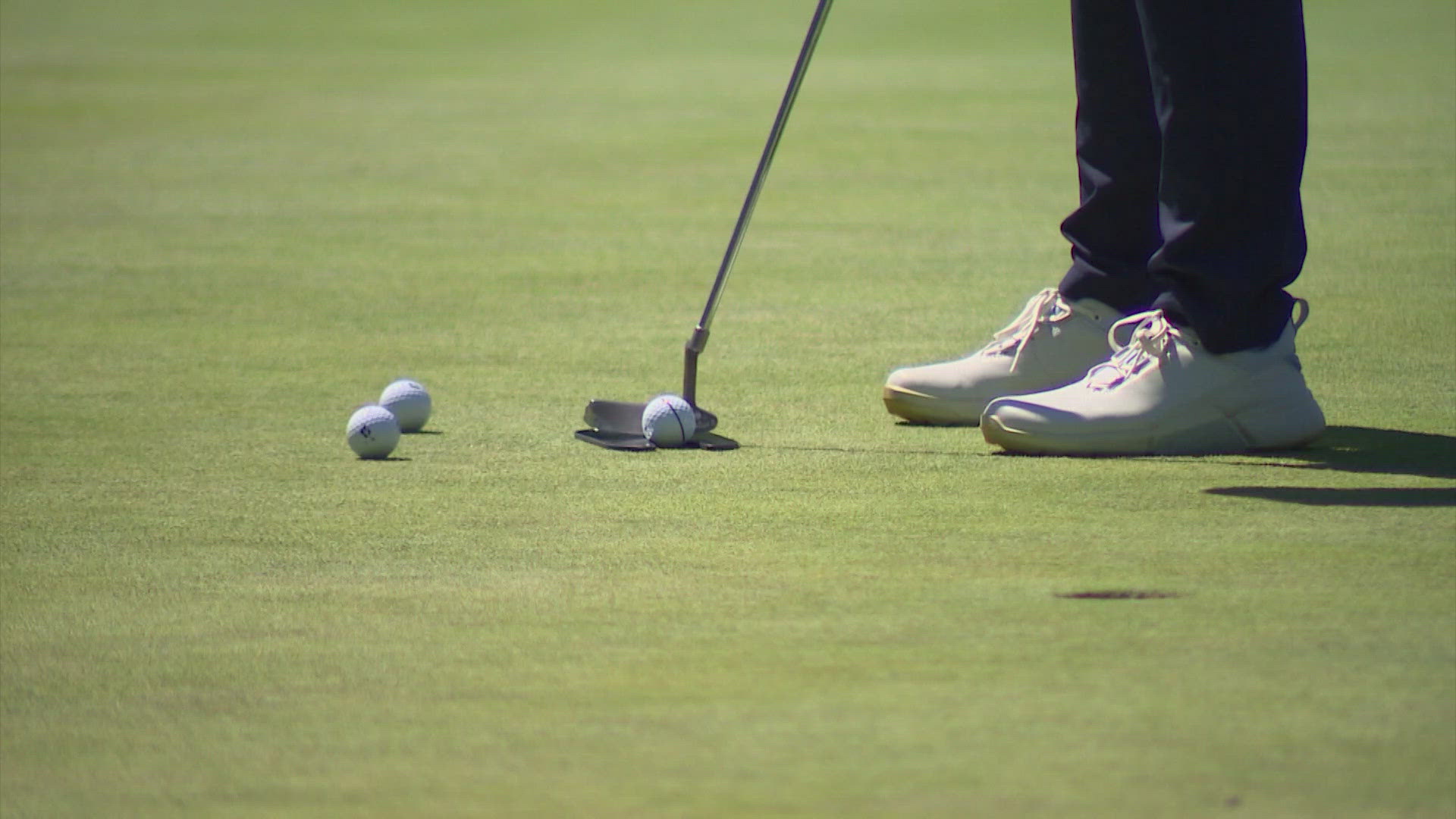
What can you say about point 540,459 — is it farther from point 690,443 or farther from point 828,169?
point 828,169

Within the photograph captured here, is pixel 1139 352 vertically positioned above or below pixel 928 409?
above

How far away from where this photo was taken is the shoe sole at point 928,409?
10.2 ft

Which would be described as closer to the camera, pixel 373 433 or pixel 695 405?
pixel 373 433

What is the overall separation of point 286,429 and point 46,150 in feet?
21.1

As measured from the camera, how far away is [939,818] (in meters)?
1.29

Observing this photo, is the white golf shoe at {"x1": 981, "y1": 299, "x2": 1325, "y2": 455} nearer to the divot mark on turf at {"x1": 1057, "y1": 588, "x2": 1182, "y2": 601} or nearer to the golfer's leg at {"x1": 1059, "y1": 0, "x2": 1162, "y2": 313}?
the golfer's leg at {"x1": 1059, "y1": 0, "x2": 1162, "y2": 313}

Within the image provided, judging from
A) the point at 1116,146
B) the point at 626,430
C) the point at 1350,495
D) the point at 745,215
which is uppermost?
the point at 1116,146

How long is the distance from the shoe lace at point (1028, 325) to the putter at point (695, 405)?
50cm

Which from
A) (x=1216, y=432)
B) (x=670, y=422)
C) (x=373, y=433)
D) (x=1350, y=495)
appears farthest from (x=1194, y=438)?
(x=373, y=433)

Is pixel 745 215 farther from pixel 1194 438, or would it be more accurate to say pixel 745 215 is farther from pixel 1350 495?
pixel 1350 495

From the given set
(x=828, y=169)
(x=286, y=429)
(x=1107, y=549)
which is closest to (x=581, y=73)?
(x=828, y=169)

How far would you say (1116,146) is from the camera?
3121mm

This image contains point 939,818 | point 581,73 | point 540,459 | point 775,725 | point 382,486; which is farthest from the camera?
point 581,73

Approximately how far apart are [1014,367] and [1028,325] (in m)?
0.10
